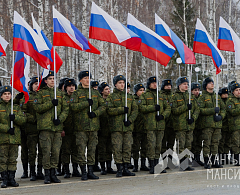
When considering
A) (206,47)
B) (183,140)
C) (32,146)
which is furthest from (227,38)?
(32,146)

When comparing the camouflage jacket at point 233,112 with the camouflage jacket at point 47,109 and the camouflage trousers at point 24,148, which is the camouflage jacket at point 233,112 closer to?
the camouflage jacket at point 47,109

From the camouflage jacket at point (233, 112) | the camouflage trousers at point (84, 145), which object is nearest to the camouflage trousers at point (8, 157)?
the camouflage trousers at point (84, 145)

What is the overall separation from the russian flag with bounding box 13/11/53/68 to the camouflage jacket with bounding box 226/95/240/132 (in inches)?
201

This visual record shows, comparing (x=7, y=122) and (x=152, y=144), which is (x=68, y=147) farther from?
(x=152, y=144)

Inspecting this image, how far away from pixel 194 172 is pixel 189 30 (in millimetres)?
18910

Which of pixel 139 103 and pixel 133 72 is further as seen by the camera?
pixel 133 72

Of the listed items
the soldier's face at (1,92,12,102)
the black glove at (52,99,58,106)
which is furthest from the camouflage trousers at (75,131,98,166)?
the soldier's face at (1,92,12,102)

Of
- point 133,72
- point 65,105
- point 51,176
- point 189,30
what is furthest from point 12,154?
point 133,72

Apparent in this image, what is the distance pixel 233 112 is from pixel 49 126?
16.9 feet

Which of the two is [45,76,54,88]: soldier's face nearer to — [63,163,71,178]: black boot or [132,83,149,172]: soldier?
[63,163,71,178]: black boot

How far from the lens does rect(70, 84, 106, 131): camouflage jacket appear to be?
8.71 metres

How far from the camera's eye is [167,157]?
10734mm

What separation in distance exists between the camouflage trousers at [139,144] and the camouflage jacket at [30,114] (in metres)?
2.67

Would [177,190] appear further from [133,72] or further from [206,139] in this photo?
[133,72]
